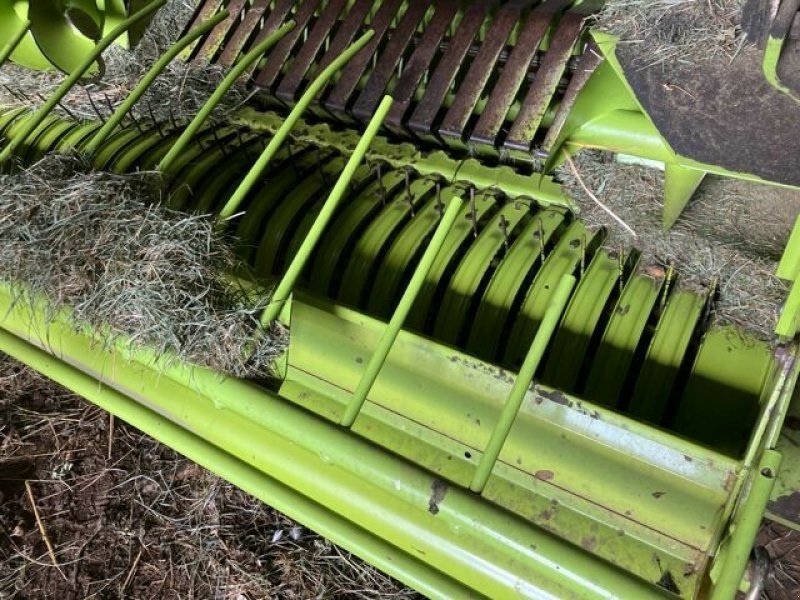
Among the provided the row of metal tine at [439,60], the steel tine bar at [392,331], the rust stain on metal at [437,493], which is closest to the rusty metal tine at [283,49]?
the row of metal tine at [439,60]

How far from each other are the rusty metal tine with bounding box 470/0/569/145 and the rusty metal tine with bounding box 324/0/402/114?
0.51m

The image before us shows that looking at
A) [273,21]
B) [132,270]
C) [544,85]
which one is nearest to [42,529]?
[132,270]

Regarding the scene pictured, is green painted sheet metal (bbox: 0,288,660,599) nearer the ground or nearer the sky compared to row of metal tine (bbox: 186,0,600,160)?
nearer the ground

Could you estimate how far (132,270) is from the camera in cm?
158

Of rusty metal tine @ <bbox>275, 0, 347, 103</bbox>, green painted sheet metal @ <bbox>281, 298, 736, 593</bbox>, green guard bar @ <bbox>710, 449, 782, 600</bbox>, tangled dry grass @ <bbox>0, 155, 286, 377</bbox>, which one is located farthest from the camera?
rusty metal tine @ <bbox>275, 0, 347, 103</bbox>

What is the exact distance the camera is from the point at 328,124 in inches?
99.9

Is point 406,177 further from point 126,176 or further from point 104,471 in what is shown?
point 104,471

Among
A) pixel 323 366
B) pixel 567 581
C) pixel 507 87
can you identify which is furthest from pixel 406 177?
pixel 567 581

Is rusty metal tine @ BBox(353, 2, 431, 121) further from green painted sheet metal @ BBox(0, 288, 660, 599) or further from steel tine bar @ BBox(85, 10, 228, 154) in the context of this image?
green painted sheet metal @ BBox(0, 288, 660, 599)

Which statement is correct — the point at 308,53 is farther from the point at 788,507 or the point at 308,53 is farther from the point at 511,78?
the point at 788,507

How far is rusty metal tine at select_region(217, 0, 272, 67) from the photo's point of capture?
2.68 metres

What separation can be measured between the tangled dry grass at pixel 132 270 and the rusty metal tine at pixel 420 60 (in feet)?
2.97

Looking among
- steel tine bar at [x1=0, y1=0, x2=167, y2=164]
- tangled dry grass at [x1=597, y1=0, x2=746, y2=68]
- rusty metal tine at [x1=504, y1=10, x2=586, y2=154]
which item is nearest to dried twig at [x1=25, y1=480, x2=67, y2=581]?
steel tine bar at [x1=0, y1=0, x2=167, y2=164]

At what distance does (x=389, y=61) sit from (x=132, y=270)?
4.36 ft
